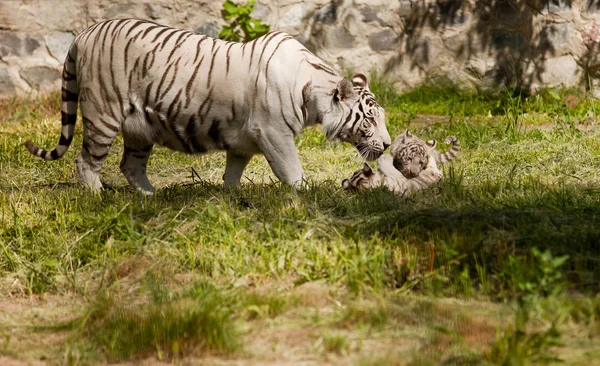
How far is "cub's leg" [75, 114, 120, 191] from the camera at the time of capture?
6.11 m

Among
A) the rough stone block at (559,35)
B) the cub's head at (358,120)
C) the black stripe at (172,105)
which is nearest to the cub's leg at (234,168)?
the black stripe at (172,105)

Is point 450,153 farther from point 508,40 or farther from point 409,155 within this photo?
point 508,40

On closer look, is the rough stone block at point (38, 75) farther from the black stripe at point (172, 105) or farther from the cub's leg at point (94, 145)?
the black stripe at point (172, 105)

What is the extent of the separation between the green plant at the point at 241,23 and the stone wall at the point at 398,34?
203mm

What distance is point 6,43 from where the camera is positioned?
31.6 ft

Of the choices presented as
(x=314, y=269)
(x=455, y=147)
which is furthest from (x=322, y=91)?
(x=314, y=269)

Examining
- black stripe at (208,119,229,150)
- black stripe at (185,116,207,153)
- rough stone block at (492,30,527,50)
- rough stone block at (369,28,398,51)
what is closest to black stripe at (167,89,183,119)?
black stripe at (185,116,207,153)

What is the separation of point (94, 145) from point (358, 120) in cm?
195

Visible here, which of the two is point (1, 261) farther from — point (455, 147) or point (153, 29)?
point (455, 147)

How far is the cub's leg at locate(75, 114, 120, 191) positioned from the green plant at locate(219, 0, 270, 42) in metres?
3.76

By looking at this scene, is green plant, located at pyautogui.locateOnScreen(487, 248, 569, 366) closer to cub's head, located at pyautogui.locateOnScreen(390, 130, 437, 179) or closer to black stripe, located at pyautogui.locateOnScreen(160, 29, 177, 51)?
cub's head, located at pyautogui.locateOnScreen(390, 130, 437, 179)

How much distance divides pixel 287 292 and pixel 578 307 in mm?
1294

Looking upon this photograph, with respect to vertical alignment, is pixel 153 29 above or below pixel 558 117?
above

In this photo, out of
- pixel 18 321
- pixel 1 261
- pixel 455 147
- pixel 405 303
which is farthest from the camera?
pixel 455 147
